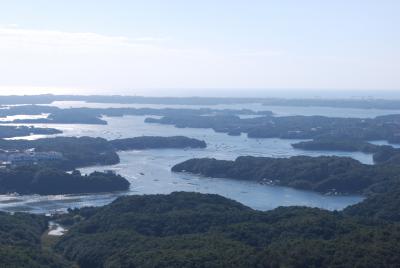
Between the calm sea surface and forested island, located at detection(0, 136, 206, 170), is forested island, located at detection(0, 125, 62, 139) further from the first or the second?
forested island, located at detection(0, 136, 206, 170)

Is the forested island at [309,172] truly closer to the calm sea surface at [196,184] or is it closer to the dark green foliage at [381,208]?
the calm sea surface at [196,184]

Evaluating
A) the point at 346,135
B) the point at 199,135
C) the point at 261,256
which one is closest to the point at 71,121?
the point at 199,135

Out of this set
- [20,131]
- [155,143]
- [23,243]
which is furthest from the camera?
[20,131]

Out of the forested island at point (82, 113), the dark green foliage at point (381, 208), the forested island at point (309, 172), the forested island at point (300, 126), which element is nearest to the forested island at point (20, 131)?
the forested island at point (82, 113)

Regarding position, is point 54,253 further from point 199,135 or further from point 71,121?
point 71,121

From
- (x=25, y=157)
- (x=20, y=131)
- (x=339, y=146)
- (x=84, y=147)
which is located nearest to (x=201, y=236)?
(x=25, y=157)

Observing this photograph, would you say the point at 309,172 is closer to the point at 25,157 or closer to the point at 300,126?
the point at 25,157
